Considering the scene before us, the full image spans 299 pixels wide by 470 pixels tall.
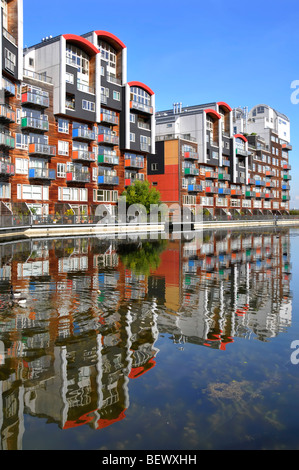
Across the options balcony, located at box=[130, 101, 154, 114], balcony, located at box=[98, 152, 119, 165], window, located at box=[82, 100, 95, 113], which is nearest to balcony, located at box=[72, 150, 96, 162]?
balcony, located at box=[98, 152, 119, 165]

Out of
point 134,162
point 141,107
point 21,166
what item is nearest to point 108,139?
point 134,162

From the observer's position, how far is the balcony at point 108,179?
59713 mm

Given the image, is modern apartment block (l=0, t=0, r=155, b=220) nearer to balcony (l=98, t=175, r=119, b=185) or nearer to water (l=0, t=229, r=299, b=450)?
balcony (l=98, t=175, r=119, b=185)

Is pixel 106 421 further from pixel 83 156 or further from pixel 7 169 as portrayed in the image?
pixel 83 156

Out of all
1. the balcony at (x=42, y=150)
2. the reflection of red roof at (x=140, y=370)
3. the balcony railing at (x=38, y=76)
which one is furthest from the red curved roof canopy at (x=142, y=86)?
the reflection of red roof at (x=140, y=370)

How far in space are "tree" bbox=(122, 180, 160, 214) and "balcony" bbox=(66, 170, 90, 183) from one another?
7562mm

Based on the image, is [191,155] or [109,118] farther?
[191,155]

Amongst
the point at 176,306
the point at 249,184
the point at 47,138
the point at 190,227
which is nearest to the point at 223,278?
the point at 176,306

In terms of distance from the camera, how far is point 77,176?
181ft

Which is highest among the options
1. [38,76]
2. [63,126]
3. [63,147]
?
[38,76]

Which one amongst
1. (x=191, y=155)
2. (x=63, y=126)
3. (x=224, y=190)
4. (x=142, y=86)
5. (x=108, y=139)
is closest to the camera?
(x=63, y=126)

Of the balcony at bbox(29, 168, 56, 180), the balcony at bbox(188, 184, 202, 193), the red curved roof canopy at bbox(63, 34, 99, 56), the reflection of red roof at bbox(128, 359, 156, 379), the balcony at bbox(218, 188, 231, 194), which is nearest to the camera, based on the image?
the reflection of red roof at bbox(128, 359, 156, 379)

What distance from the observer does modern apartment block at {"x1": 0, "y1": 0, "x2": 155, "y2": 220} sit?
4744 cm

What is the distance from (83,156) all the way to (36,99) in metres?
9.86
